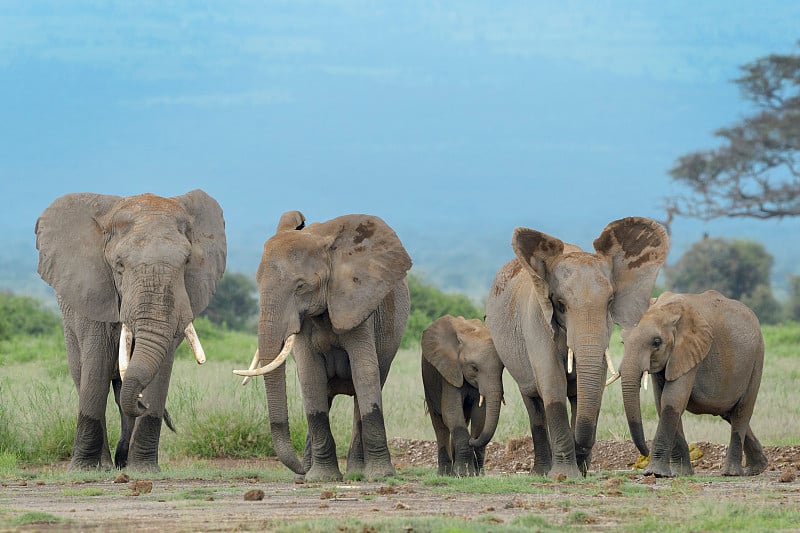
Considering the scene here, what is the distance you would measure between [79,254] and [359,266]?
2238 mm

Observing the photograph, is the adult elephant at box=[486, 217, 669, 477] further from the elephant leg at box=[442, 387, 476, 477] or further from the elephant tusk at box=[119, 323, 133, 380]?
the elephant tusk at box=[119, 323, 133, 380]

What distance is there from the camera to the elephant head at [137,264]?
425 inches

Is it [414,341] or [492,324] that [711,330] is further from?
[414,341]

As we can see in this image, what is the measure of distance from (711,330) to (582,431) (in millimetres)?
2375

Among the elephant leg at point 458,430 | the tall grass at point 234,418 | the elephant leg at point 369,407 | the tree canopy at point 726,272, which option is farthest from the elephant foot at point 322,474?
the tree canopy at point 726,272

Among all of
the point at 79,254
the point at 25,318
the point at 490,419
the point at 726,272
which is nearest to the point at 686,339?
the point at 490,419

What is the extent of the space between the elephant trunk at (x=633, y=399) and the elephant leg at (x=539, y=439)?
2.21 feet

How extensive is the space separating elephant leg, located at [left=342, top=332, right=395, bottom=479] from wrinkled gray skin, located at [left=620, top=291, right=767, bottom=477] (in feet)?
6.40

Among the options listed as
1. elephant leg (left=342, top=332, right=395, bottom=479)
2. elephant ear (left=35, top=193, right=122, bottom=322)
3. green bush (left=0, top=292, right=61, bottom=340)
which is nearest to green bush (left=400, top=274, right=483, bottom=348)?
green bush (left=0, top=292, right=61, bottom=340)

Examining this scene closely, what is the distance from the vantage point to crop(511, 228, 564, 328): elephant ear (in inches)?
424

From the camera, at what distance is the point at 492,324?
480 inches

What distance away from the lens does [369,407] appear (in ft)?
37.0

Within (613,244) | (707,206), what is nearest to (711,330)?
(613,244)

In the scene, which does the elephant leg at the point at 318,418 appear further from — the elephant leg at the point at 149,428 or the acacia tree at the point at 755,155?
the acacia tree at the point at 755,155
